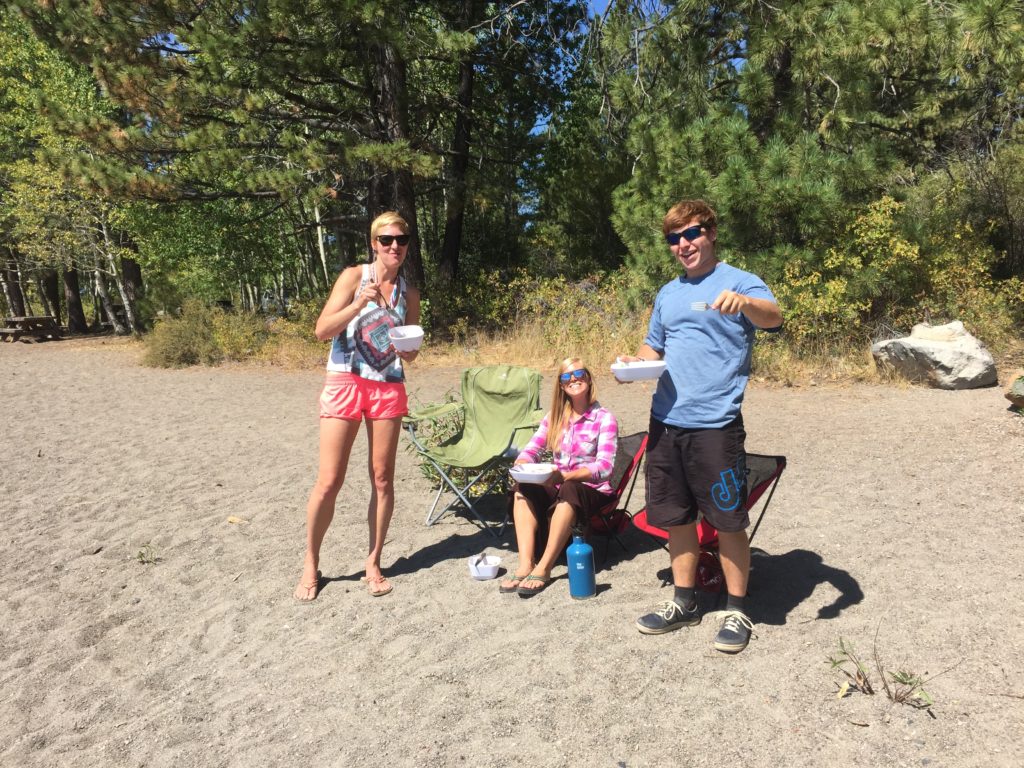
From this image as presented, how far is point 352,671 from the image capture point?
2.83 meters

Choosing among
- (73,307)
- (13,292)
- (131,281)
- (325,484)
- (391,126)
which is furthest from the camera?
(13,292)

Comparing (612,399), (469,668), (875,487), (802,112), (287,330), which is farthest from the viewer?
(287,330)

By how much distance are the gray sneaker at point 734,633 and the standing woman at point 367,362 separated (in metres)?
1.59

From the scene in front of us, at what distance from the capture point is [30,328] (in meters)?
19.1

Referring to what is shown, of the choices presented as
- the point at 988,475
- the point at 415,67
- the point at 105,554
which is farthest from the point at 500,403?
the point at 415,67

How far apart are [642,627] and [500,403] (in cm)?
212

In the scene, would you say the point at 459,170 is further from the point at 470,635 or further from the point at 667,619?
the point at 667,619

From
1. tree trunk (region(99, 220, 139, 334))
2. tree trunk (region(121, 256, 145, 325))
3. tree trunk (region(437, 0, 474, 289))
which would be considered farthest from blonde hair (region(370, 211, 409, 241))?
tree trunk (region(121, 256, 145, 325))

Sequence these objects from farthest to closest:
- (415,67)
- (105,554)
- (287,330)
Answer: (415,67) → (287,330) → (105,554)

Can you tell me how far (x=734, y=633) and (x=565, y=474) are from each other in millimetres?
1021

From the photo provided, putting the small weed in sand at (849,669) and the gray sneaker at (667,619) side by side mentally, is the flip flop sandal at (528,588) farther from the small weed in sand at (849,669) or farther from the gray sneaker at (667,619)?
the small weed in sand at (849,669)

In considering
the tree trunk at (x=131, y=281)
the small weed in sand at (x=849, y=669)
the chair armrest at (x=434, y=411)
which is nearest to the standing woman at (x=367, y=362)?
the chair armrest at (x=434, y=411)

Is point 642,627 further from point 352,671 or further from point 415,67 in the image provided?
point 415,67

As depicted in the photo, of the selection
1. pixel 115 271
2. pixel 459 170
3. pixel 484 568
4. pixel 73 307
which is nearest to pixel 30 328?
pixel 115 271
